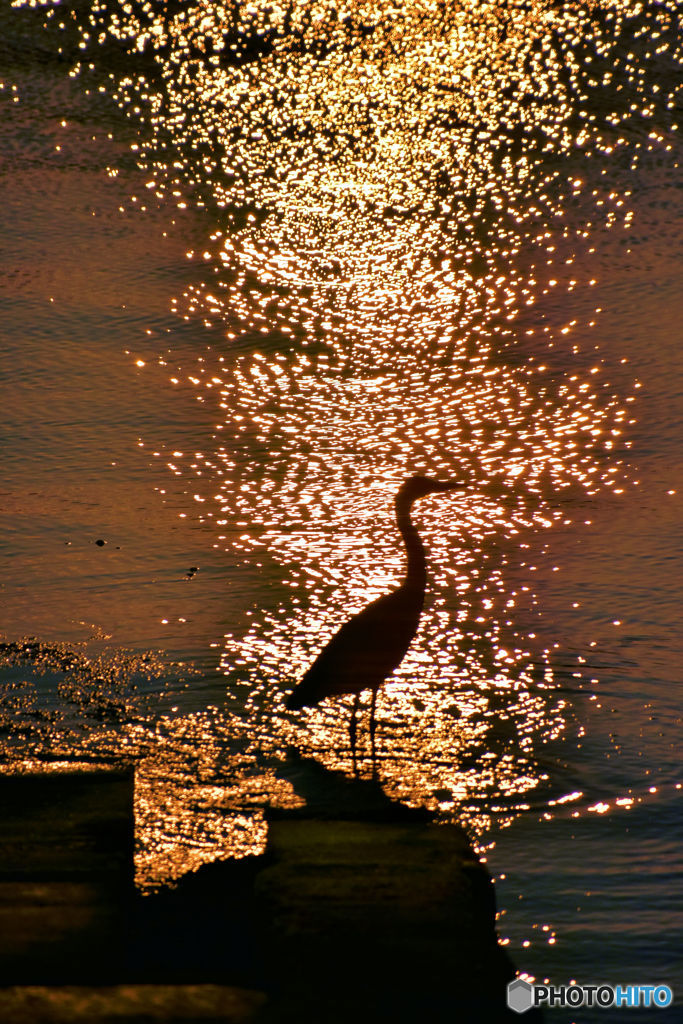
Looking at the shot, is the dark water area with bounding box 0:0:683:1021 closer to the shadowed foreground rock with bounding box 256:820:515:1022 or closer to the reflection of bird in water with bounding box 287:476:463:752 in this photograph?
the reflection of bird in water with bounding box 287:476:463:752

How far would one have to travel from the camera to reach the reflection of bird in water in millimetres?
4887

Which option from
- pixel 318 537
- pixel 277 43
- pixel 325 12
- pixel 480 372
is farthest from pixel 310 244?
pixel 325 12

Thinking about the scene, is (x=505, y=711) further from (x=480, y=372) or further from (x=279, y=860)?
(x=480, y=372)

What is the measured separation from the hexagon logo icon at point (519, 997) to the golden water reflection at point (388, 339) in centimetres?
97

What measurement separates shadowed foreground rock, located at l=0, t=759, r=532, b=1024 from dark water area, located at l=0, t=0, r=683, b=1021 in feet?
1.02

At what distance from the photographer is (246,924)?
3.57 m

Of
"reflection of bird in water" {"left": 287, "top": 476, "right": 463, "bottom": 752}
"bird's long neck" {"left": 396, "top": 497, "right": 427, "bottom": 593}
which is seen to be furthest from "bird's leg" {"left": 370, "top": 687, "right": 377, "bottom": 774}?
"bird's long neck" {"left": 396, "top": 497, "right": 427, "bottom": 593}

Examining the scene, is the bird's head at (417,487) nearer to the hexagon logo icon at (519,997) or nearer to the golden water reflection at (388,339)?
the golden water reflection at (388,339)

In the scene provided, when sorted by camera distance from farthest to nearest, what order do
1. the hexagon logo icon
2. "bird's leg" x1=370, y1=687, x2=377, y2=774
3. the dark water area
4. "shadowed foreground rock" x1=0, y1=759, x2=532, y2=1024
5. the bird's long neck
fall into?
the bird's long neck → "bird's leg" x1=370, y1=687, x2=377, y2=774 → the dark water area → the hexagon logo icon → "shadowed foreground rock" x1=0, y1=759, x2=532, y2=1024

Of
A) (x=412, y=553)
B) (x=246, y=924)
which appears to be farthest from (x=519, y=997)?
(x=412, y=553)

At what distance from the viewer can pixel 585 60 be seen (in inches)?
546

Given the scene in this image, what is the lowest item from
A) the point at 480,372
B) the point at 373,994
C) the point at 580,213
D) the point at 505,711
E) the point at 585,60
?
the point at 373,994

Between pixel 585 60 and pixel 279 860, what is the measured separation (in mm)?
12335

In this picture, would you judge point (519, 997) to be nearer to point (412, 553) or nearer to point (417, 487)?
point (412, 553)
